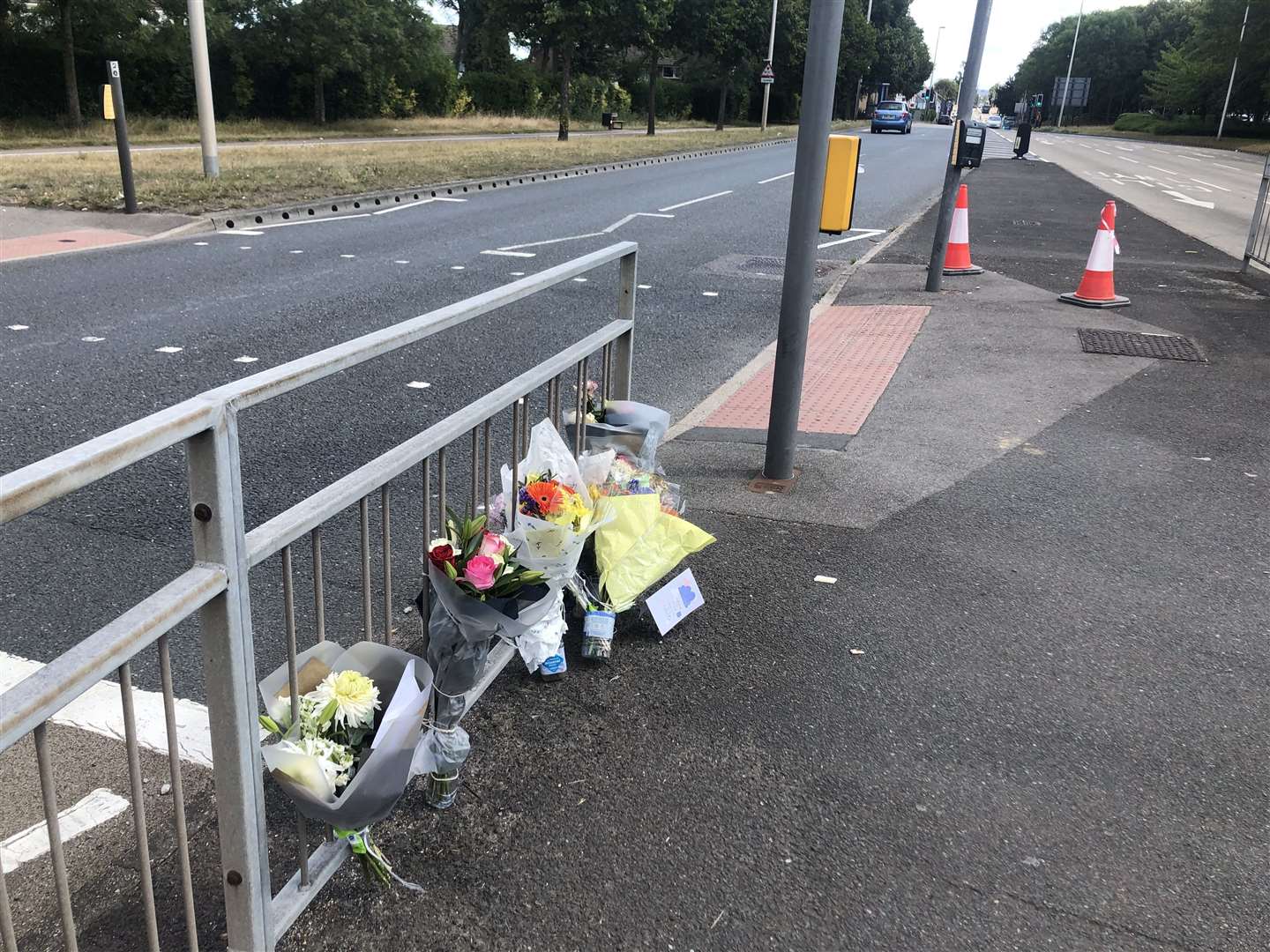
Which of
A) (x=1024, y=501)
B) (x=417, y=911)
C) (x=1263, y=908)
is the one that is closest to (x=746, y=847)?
(x=417, y=911)

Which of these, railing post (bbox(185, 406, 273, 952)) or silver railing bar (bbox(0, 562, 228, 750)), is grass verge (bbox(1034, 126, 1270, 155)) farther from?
silver railing bar (bbox(0, 562, 228, 750))

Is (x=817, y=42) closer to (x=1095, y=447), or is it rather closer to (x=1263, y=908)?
(x=1095, y=447)

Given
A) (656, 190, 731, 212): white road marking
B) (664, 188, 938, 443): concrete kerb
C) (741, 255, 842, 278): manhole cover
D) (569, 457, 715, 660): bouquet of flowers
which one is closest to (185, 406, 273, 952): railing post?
(569, 457, 715, 660): bouquet of flowers

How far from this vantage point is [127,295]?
9195 mm

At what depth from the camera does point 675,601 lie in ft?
12.7

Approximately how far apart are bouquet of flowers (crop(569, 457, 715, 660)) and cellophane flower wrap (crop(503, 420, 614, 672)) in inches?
5.3

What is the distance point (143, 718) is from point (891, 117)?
218 feet

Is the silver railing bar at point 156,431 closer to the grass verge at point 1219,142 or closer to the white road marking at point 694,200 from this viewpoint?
the white road marking at point 694,200

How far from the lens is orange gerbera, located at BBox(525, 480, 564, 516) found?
3160 mm

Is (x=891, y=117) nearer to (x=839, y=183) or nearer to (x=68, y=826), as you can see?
(x=839, y=183)

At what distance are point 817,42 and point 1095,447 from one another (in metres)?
2.94

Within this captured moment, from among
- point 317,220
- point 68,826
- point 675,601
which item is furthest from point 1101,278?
point 317,220

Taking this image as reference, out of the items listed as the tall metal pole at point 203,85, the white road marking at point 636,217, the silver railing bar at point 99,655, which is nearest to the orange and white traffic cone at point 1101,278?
the white road marking at point 636,217

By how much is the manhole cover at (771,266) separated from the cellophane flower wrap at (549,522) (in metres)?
9.14
